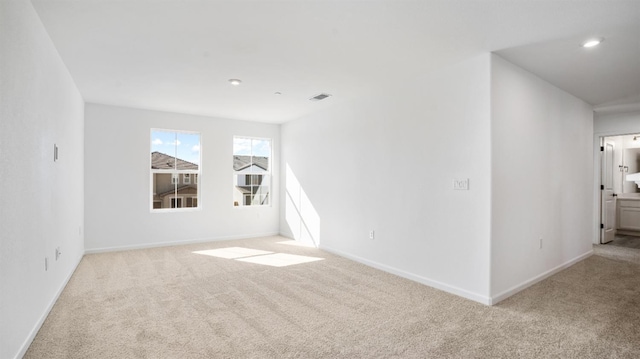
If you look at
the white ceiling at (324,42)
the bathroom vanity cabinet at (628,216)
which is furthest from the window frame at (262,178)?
the bathroom vanity cabinet at (628,216)

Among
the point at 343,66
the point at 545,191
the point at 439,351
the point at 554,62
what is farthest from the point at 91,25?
the point at 545,191

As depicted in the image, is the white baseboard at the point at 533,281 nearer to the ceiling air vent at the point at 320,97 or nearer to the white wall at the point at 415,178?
the white wall at the point at 415,178

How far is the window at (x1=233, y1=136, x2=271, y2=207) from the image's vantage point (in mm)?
6699

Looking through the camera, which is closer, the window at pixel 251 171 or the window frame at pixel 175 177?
the window frame at pixel 175 177

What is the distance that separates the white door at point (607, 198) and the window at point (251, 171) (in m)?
6.54

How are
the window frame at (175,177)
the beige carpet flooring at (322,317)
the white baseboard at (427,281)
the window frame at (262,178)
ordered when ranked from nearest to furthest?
the beige carpet flooring at (322,317) → the white baseboard at (427,281) → the window frame at (175,177) → the window frame at (262,178)

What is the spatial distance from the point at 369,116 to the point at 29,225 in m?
3.82

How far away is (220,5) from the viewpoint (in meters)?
2.35

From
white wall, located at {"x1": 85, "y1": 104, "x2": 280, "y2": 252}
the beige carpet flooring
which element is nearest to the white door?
the beige carpet flooring

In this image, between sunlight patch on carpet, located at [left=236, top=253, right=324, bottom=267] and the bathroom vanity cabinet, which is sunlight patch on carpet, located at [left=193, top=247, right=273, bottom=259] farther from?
the bathroom vanity cabinet

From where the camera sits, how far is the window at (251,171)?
6699 millimetres

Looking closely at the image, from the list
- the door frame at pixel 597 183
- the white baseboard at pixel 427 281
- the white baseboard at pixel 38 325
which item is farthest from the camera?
the door frame at pixel 597 183

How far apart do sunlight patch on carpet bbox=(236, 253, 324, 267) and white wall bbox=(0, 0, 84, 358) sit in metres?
2.27

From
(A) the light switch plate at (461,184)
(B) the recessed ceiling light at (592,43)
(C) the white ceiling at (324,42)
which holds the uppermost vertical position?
(C) the white ceiling at (324,42)
